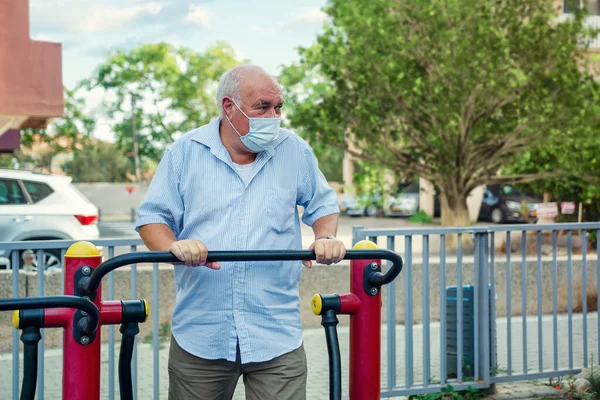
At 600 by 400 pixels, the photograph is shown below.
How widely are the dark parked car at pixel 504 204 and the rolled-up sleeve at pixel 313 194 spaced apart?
28.2m

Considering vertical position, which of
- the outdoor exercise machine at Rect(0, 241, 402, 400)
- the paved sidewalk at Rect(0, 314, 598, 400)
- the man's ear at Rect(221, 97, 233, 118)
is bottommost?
the paved sidewalk at Rect(0, 314, 598, 400)

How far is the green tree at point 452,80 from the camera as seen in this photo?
18016 millimetres

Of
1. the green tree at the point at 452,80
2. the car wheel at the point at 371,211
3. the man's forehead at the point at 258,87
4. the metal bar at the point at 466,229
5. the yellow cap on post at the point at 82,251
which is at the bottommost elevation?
the yellow cap on post at the point at 82,251

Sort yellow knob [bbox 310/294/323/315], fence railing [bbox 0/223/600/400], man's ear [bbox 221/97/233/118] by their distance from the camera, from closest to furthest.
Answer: yellow knob [bbox 310/294/323/315] < man's ear [bbox 221/97/233/118] < fence railing [bbox 0/223/600/400]

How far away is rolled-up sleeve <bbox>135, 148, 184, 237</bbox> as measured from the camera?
2.70 meters

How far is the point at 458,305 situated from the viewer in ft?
17.4

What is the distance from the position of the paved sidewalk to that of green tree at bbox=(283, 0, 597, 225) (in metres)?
10.5

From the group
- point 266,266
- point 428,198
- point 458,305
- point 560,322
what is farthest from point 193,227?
point 428,198

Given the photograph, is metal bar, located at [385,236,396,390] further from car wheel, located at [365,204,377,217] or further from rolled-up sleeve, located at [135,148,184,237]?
car wheel, located at [365,204,377,217]

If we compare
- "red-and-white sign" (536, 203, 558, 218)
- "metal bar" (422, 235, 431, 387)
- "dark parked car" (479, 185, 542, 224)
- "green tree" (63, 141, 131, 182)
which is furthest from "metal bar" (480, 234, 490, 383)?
"green tree" (63, 141, 131, 182)

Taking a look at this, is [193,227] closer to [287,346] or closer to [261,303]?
[261,303]

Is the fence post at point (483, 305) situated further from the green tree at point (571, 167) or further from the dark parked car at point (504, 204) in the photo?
the dark parked car at point (504, 204)

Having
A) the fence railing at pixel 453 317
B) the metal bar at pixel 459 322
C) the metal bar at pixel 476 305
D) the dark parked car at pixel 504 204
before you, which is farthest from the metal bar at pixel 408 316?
the dark parked car at pixel 504 204

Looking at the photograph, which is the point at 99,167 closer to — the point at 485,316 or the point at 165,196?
the point at 485,316
